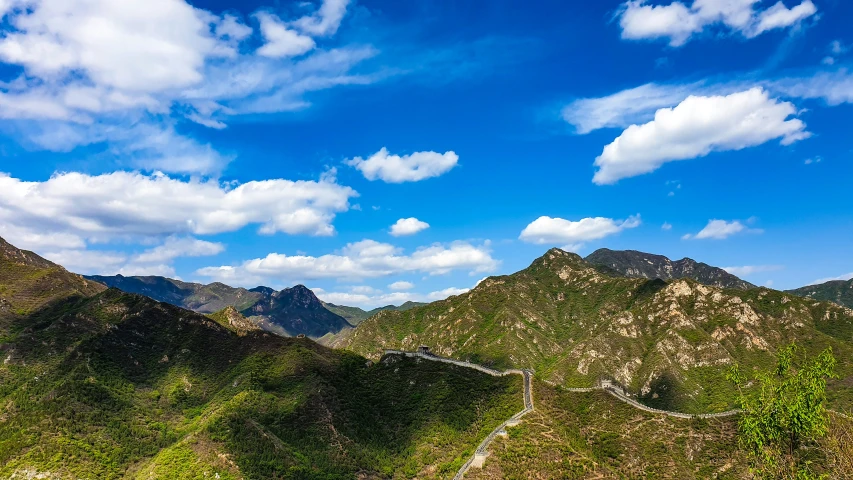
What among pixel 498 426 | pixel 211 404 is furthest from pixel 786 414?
pixel 211 404

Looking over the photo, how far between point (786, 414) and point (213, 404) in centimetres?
12975

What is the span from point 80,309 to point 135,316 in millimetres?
22067

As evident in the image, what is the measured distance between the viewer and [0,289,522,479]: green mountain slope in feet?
330

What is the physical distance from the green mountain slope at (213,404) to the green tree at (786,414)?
207ft

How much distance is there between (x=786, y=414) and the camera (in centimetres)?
4706

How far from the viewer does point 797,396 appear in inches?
1820

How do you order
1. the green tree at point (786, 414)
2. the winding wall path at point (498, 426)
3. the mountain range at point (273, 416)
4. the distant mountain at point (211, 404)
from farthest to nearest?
1. the distant mountain at point (211, 404)
2. the mountain range at point (273, 416)
3. the winding wall path at point (498, 426)
4. the green tree at point (786, 414)

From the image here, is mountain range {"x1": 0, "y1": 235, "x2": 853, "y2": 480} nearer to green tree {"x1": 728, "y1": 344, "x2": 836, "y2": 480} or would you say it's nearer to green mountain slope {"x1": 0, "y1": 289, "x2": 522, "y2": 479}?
green mountain slope {"x1": 0, "y1": 289, "x2": 522, "y2": 479}

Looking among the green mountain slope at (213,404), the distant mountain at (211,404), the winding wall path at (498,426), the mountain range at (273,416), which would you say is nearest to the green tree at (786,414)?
the mountain range at (273,416)

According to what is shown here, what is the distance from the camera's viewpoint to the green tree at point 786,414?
151 ft

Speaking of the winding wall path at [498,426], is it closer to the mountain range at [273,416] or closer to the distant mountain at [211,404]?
the mountain range at [273,416]

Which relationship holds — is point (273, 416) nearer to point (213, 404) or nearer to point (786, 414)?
point (213, 404)

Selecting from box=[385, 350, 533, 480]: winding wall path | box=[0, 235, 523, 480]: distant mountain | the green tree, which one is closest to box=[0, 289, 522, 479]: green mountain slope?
box=[0, 235, 523, 480]: distant mountain

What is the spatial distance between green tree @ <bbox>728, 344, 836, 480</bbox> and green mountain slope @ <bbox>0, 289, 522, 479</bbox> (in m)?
63.2
